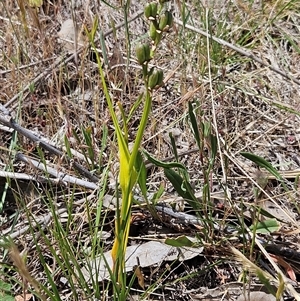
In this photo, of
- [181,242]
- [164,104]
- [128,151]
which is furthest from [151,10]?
[164,104]

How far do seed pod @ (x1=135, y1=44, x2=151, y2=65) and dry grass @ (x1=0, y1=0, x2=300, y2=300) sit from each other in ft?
1.16

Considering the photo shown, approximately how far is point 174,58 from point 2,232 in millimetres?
754

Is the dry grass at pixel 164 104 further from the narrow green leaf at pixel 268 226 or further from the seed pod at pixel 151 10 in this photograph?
the seed pod at pixel 151 10

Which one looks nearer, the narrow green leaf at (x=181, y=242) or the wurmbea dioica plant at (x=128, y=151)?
the wurmbea dioica plant at (x=128, y=151)

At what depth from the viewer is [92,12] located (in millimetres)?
1812

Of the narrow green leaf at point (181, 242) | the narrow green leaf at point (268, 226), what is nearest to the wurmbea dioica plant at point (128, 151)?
the narrow green leaf at point (181, 242)

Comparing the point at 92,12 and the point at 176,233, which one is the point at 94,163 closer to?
Result: the point at 176,233

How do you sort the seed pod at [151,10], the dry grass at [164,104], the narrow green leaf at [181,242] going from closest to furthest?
the seed pod at [151,10] → the narrow green leaf at [181,242] → the dry grass at [164,104]

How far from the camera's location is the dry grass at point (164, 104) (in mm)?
1224

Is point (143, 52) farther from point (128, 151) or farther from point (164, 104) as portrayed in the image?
point (164, 104)

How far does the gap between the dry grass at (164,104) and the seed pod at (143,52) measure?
0.35 m

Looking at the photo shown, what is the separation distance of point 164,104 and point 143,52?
724 mm

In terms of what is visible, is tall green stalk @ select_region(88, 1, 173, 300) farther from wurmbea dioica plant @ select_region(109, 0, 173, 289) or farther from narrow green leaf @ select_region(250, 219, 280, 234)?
narrow green leaf @ select_region(250, 219, 280, 234)

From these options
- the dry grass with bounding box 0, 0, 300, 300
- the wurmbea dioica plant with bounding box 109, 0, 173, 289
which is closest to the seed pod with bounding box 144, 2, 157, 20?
the wurmbea dioica plant with bounding box 109, 0, 173, 289
